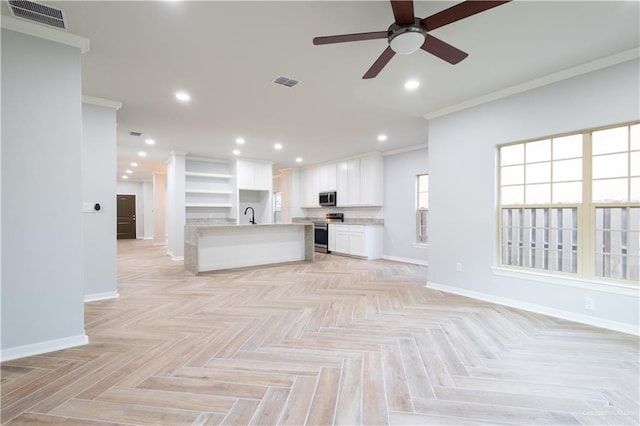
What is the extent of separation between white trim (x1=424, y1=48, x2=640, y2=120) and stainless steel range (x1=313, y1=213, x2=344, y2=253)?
4.43m

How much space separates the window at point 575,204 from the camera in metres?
2.79

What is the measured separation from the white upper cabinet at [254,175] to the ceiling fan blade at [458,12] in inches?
249

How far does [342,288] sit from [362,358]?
2043mm

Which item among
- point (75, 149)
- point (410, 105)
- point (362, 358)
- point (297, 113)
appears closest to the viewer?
point (362, 358)

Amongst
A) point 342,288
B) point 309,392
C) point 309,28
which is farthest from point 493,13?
point 342,288

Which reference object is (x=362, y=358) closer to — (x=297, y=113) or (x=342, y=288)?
(x=342, y=288)

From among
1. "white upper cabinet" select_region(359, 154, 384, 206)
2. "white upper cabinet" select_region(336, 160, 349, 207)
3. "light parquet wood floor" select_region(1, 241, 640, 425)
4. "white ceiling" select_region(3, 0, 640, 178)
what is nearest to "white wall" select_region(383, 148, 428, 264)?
"white upper cabinet" select_region(359, 154, 384, 206)

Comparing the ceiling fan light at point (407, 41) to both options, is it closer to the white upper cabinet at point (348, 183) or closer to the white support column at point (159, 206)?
the white upper cabinet at point (348, 183)

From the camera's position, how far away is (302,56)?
2.69 m

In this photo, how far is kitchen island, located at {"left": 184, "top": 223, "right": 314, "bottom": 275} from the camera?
17.3 feet

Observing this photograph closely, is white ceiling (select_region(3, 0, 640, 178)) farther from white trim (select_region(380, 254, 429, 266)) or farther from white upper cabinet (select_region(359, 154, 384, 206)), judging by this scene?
white trim (select_region(380, 254, 429, 266))

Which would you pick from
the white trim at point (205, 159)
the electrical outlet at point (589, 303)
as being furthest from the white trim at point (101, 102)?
→ the electrical outlet at point (589, 303)

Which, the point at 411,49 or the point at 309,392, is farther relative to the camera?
the point at 411,49

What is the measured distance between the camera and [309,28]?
229 cm
